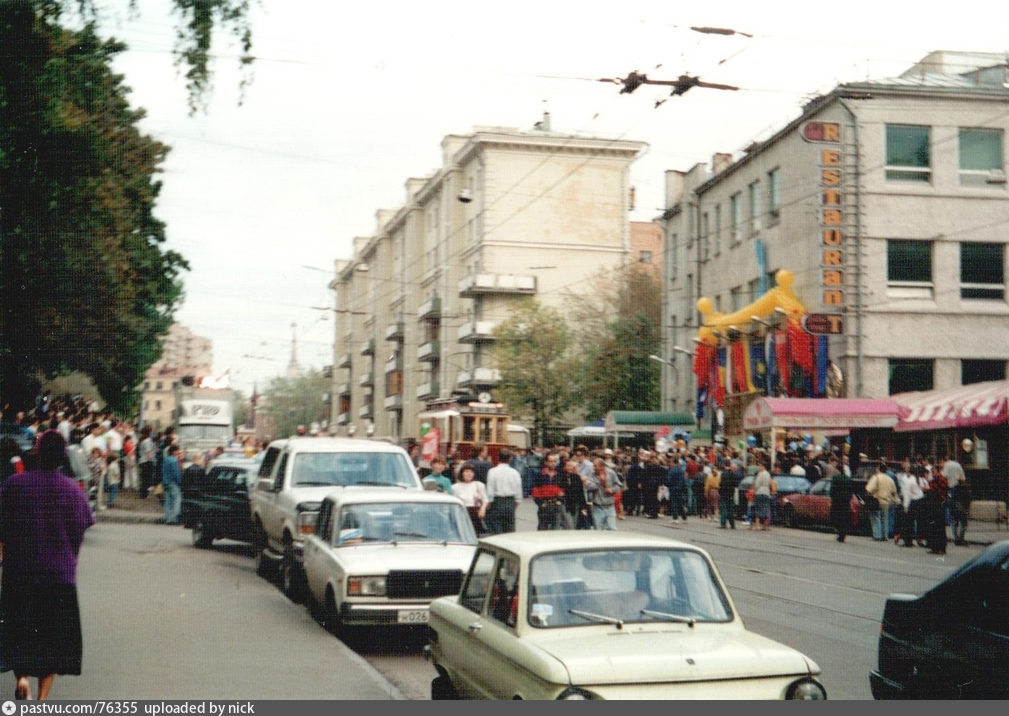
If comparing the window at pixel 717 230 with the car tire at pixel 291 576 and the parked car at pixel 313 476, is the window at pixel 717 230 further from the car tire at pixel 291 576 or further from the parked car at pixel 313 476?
the car tire at pixel 291 576

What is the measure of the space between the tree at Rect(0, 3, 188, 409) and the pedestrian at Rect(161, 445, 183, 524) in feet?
9.16

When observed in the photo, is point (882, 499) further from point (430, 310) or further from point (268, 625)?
point (430, 310)

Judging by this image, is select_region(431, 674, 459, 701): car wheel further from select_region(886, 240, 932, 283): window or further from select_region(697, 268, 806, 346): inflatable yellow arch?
select_region(697, 268, 806, 346): inflatable yellow arch

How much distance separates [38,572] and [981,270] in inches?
1351

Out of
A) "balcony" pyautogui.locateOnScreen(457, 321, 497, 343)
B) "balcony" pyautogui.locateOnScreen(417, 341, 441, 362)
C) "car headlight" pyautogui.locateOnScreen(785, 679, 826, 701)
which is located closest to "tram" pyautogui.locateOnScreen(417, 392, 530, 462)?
"balcony" pyautogui.locateOnScreen(457, 321, 497, 343)

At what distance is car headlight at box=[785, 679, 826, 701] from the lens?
18.7ft

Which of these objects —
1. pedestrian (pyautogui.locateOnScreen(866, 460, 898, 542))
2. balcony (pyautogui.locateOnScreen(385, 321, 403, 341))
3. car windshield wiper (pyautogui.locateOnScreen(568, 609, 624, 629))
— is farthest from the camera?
balcony (pyautogui.locateOnScreen(385, 321, 403, 341))

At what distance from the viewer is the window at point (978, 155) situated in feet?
118

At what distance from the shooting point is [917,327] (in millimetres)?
36344

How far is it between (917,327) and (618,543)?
1272 inches

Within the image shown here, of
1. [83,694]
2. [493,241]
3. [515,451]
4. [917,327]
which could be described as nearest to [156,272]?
[515,451]

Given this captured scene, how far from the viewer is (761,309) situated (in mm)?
40062

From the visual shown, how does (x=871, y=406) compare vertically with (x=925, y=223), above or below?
below

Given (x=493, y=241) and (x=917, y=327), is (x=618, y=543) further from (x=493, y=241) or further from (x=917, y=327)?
(x=493, y=241)
